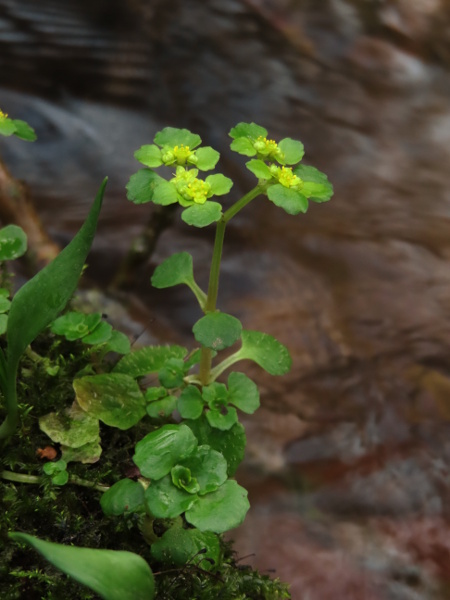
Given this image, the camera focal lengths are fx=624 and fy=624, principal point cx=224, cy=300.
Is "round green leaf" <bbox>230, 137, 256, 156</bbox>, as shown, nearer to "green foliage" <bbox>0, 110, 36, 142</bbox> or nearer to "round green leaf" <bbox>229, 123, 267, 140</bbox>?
"round green leaf" <bbox>229, 123, 267, 140</bbox>

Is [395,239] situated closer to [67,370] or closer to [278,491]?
[278,491]

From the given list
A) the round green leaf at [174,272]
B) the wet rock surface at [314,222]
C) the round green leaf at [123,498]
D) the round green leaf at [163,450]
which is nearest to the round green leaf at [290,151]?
the round green leaf at [174,272]

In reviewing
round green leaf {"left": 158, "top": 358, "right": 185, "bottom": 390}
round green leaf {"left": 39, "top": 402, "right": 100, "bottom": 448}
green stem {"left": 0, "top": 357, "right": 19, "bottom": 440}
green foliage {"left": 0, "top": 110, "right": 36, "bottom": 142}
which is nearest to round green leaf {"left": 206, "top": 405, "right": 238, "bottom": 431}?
round green leaf {"left": 158, "top": 358, "right": 185, "bottom": 390}

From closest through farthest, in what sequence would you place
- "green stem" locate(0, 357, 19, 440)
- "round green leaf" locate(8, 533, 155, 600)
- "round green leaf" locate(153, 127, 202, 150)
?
"round green leaf" locate(8, 533, 155, 600), "green stem" locate(0, 357, 19, 440), "round green leaf" locate(153, 127, 202, 150)

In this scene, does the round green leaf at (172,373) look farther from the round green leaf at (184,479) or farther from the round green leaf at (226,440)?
the round green leaf at (184,479)

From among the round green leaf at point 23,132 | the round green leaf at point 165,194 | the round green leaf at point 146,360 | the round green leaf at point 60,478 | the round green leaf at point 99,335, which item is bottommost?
the round green leaf at point 60,478

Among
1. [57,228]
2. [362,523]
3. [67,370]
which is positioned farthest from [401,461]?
[57,228]

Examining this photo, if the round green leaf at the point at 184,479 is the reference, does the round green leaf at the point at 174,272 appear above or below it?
above
